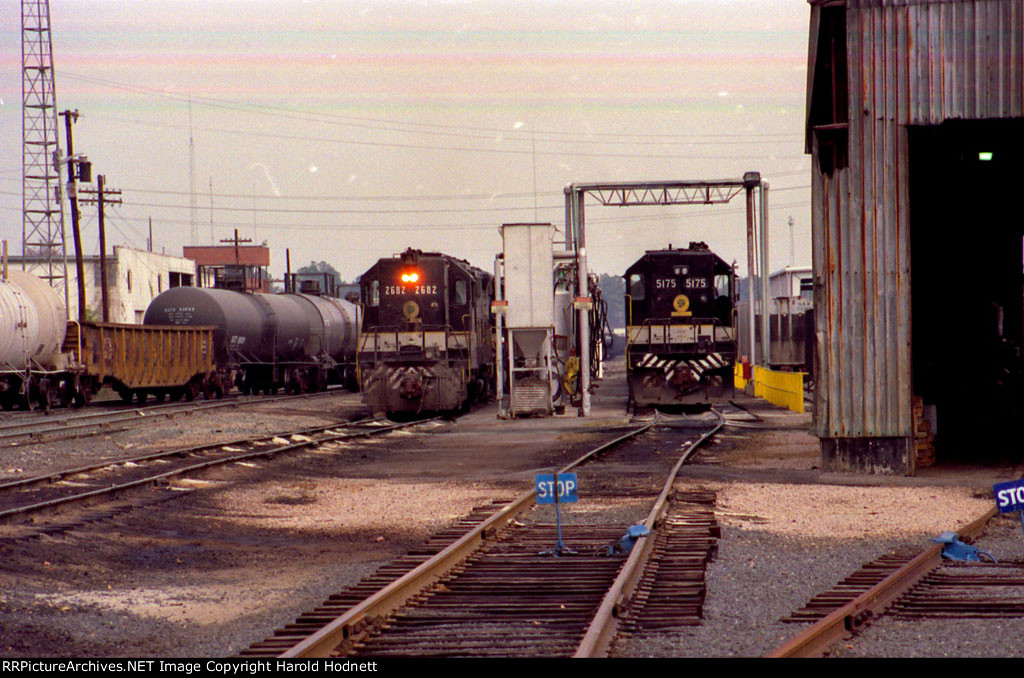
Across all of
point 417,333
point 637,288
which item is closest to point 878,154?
point 637,288

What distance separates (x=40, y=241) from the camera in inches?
2345

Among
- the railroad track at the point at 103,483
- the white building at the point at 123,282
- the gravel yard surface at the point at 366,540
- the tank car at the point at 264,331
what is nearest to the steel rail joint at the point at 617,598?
the gravel yard surface at the point at 366,540

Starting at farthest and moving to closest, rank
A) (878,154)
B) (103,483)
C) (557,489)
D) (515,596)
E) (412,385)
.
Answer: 1. (412,385)
2. (878,154)
3. (103,483)
4. (557,489)
5. (515,596)

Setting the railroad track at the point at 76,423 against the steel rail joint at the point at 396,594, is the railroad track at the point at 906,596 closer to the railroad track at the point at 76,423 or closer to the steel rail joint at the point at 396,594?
the steel rail joint at the point at 396,594

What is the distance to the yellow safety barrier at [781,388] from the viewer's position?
29531mm

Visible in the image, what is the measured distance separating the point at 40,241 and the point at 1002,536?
188 feet

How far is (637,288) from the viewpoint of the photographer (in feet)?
93.7

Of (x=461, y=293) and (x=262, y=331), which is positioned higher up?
(x=461, y=293)

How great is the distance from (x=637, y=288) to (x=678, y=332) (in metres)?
1.55

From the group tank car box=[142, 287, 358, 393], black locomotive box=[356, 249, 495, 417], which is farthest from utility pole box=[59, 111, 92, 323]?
black locomotive box=[356, 249, 495, 417]

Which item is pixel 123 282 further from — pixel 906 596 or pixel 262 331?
pixel 906 596

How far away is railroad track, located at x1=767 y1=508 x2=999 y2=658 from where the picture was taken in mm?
6565

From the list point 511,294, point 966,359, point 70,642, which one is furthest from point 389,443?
point 70,642

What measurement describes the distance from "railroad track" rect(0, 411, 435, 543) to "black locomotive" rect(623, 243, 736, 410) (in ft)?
29.9
